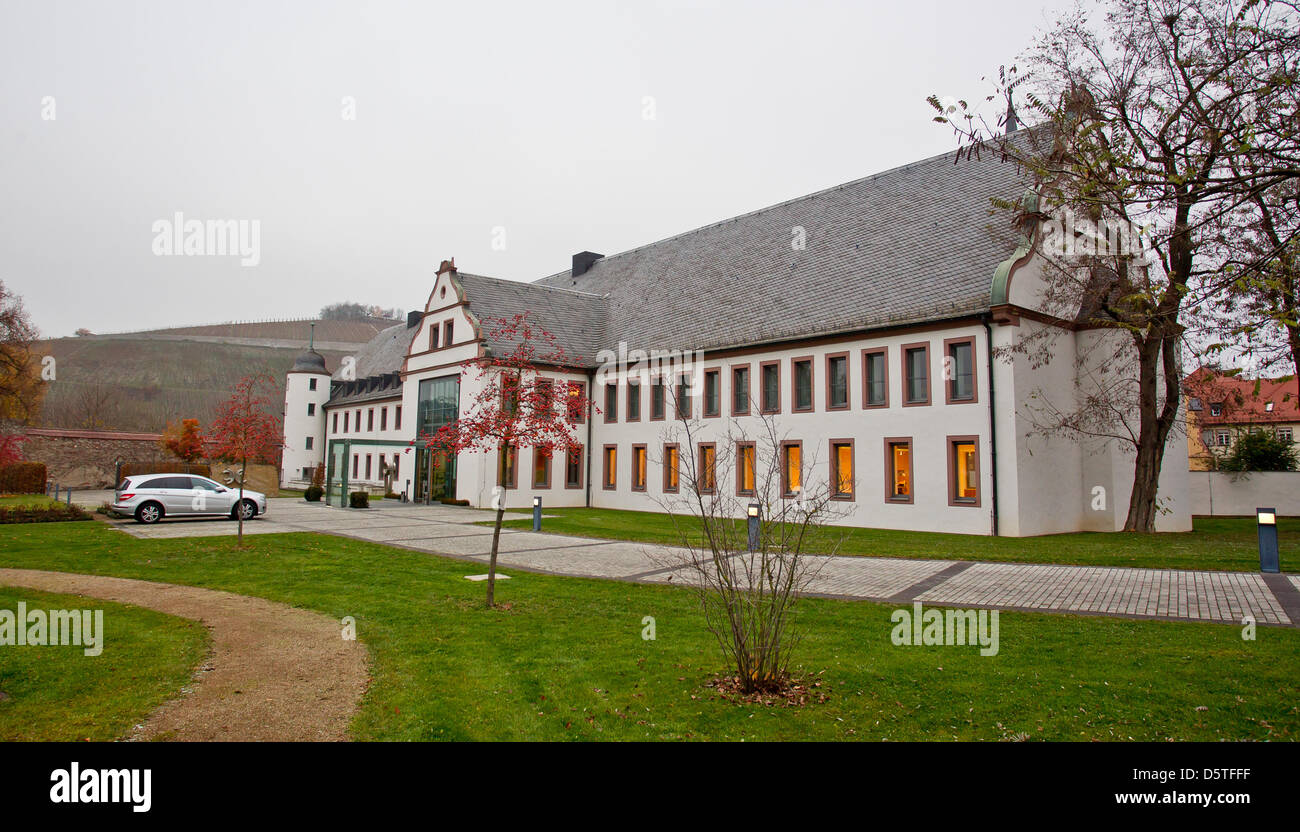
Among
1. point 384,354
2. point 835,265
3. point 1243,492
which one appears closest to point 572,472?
point 835,265

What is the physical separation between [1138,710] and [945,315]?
1805 cm

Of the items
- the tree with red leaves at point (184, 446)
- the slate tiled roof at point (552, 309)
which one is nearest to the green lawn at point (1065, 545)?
the slate tiled roof at point (552, 309)

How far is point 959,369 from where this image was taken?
71.6ft

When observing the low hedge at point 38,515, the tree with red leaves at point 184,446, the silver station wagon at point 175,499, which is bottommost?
the low hedge at point 38,515

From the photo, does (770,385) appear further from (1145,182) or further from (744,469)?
(1145,182)

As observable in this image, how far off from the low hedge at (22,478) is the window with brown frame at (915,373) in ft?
144

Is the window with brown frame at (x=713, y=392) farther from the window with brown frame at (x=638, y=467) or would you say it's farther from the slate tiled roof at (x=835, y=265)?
the window with brown frame at (x=638, y=467)

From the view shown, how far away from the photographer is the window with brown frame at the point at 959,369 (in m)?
21.5

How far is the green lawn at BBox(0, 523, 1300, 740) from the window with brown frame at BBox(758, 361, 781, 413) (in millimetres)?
16620

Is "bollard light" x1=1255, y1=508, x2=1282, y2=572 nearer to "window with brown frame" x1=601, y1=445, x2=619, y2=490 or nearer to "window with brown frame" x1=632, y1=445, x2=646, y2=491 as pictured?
"window with brown frame" x1=632, y1=445, x2=646, y2=491

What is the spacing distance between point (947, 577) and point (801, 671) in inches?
291
